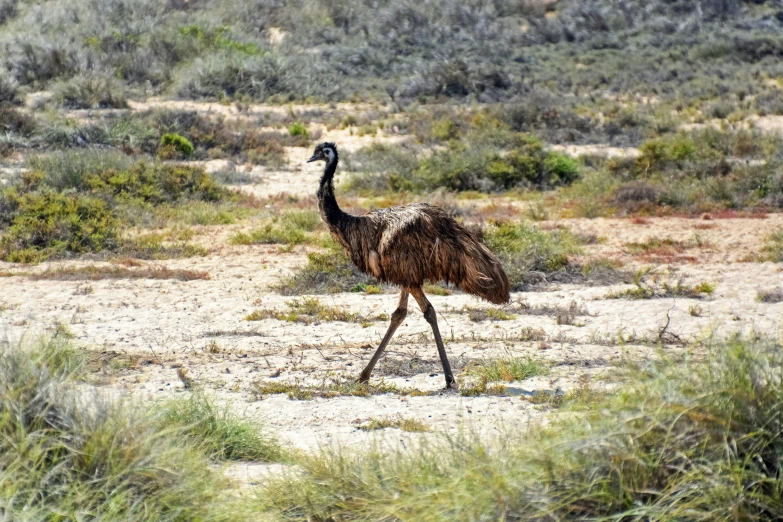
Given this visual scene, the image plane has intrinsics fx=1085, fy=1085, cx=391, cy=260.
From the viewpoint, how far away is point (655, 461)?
4.47m

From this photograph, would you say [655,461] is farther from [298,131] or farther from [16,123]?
[298,131]

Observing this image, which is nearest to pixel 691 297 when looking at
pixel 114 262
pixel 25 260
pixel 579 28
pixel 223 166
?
pixel 114 262

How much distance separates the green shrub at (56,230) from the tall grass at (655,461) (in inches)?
409

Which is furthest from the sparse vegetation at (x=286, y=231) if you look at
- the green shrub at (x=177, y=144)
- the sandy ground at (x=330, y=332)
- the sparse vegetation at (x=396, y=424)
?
the sparse vegetation at (x=396, y=424)

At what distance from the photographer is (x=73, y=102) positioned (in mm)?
28047

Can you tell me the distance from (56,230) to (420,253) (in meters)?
7.69

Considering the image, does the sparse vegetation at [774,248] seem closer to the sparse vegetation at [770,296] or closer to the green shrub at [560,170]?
the sparse vegetation at [770,296]

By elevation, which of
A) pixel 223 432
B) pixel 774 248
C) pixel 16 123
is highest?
pixel 223 432

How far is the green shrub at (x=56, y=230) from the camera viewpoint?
46.3 feet

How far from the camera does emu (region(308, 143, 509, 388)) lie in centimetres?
840

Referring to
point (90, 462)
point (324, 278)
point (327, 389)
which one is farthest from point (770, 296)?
point (90, 462)

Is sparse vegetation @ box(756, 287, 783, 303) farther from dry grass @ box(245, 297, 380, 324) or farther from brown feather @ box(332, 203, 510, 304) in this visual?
brown feather @ box(332, 203, 510, 304)

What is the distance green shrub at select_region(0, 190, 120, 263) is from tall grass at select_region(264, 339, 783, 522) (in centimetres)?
1039

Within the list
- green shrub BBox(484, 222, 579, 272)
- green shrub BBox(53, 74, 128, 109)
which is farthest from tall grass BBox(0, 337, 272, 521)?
green shrub BBox(53, 74, 128, 109)
